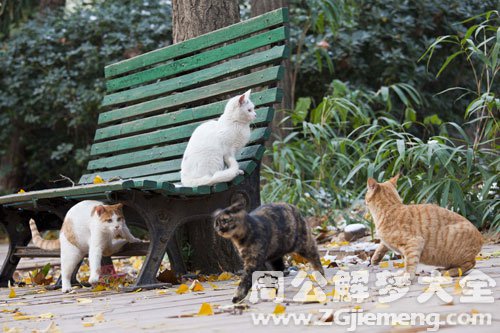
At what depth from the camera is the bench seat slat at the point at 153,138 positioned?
440 cm

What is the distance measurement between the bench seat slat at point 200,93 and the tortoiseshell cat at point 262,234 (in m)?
1.10

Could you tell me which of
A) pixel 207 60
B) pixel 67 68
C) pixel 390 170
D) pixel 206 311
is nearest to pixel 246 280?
pixel 206 311

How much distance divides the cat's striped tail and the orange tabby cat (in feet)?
6.57

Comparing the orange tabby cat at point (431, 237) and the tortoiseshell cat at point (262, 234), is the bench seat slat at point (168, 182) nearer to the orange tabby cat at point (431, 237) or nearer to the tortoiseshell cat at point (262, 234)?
the tortoiseshell cat at point (262, 234)

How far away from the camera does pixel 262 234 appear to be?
126 inches

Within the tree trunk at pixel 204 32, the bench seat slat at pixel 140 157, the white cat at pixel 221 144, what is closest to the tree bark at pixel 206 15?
the tree trunk at pixel 204 32

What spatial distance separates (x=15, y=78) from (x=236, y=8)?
6.18 metres

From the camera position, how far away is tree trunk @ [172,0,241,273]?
469cm

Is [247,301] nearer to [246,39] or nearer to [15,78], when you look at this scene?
[246,39]

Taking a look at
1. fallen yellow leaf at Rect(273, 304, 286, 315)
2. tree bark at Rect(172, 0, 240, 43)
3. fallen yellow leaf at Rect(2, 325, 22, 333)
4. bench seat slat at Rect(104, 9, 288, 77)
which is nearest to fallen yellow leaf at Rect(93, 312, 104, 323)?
fallen yellow leaf at Rect(2, 325, 22, 333)

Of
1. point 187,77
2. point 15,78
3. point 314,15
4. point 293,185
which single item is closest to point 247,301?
point 187,77

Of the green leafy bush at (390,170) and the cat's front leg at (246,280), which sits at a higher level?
the green leafy bush at (390,170)

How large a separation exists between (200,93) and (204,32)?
494 mm

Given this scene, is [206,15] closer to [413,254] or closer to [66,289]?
[66,289]
